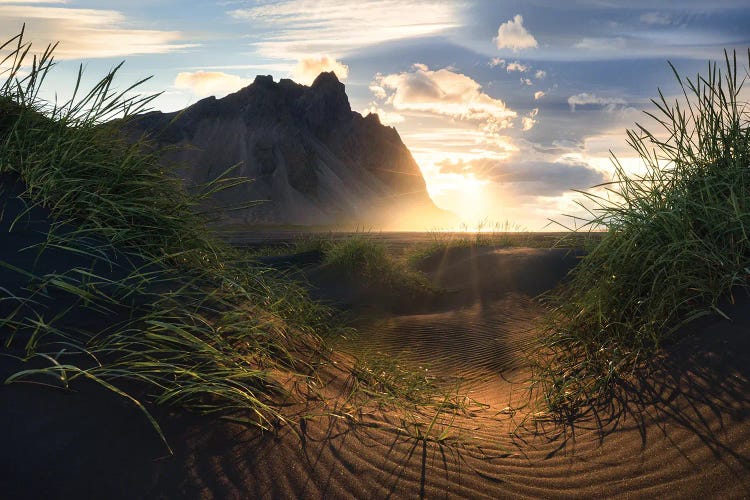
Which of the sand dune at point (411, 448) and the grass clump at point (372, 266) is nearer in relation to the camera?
the sand dune at point (411, 448)

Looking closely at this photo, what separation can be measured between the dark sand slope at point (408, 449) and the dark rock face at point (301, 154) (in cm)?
5195

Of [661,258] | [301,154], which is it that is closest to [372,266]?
[661,258]

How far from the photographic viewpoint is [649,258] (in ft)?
9.99

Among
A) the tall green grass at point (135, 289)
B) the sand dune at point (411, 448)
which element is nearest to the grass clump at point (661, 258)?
the sand dune at point (411, 448)

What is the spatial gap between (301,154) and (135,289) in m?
A: 65.5

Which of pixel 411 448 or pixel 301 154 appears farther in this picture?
pixel 301 154

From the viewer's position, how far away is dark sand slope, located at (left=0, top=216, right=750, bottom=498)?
1.88 meters

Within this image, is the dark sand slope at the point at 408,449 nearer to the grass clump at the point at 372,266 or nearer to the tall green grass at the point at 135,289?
the tall green grass at the point at 135,289

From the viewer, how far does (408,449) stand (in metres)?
2.38

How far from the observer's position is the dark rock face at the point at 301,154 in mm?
61938

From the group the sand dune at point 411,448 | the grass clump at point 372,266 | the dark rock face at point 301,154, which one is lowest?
the sand dune at point 411,448

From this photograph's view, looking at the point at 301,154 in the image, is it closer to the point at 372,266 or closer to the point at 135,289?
the point at 372,266

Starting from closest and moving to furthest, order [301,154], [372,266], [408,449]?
[408,449] < [372,266] < [301,154]

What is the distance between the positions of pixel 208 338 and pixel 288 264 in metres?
6.81
